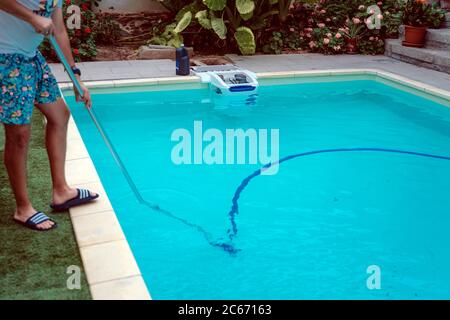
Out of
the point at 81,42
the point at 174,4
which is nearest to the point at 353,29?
the point at 174,4

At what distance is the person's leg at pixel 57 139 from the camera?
2.64 metres

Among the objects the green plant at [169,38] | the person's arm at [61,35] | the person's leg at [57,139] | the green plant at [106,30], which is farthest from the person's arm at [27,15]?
the green plant at [106,30]

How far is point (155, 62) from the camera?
7.54m

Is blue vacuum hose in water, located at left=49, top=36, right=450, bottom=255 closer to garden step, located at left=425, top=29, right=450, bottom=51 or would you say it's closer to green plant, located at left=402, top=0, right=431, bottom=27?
garden step, located at left=425, top=29, right=450, bottom=51

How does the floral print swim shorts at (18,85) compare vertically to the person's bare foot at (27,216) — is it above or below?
above

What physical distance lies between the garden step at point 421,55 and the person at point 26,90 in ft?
19.4

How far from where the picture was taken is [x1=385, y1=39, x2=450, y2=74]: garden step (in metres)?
7.21

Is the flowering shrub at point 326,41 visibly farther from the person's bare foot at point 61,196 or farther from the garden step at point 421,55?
the person's bare foot at point 61,196

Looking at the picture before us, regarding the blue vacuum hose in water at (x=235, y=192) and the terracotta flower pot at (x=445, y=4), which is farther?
the terracotta flower pot at (x=445, y=4)

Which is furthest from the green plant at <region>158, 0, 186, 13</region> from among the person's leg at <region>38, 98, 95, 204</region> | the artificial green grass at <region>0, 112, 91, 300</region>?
the person's leg at <region>38, 98, 95, 204</region>

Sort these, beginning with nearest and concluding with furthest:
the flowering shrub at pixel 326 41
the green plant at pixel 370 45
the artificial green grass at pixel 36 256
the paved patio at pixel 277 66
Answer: the artificial green grass at pixel 36 256 → the paved patio at pixel 277 66 → the flowering shrub at pixel 326 41 → the green plant at pixel 370 45

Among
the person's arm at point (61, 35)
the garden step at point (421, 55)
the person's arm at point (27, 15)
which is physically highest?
the person's arm at point (27, 15)

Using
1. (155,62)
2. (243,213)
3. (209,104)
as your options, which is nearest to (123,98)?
(209,104)

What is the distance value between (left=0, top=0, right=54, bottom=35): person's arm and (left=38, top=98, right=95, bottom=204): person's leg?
436 millimetres
